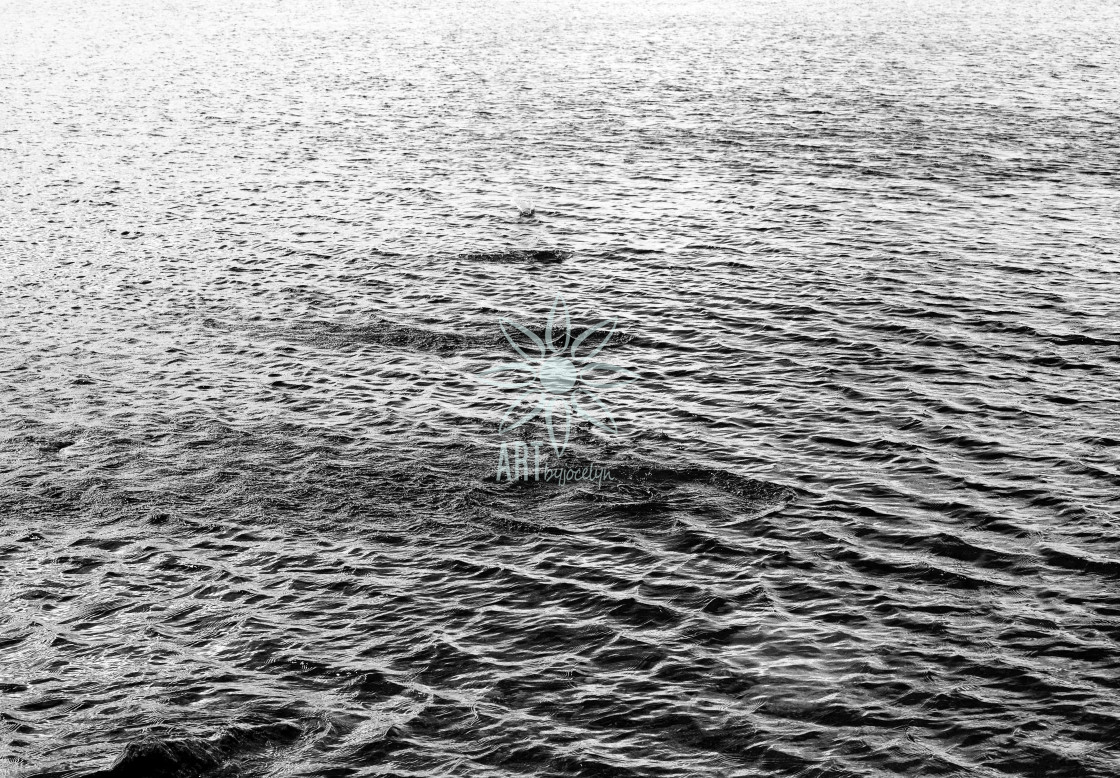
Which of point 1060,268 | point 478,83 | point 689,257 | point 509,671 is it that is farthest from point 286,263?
point 478,83

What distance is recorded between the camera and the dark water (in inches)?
917

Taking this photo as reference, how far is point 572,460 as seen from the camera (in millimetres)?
34375

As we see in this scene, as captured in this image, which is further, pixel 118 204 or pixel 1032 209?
pixel 118 204

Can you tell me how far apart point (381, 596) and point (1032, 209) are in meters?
45.7

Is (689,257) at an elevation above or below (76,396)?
above

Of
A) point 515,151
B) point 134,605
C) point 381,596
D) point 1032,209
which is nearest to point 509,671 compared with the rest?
point 381,596

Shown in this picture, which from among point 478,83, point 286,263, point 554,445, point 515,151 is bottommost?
point 554,445

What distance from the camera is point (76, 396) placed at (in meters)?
38.7

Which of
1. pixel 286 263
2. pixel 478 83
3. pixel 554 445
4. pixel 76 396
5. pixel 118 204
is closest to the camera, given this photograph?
pixel 554 445

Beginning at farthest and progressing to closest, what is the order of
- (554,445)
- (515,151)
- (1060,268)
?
(515,151) → (1060,268) → (554,445)

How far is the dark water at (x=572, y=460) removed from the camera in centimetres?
2328

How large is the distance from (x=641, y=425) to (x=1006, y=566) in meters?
12.8

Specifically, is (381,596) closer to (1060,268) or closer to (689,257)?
(689,257)

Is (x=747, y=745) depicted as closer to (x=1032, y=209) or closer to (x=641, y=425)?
(x=641, y=425)
